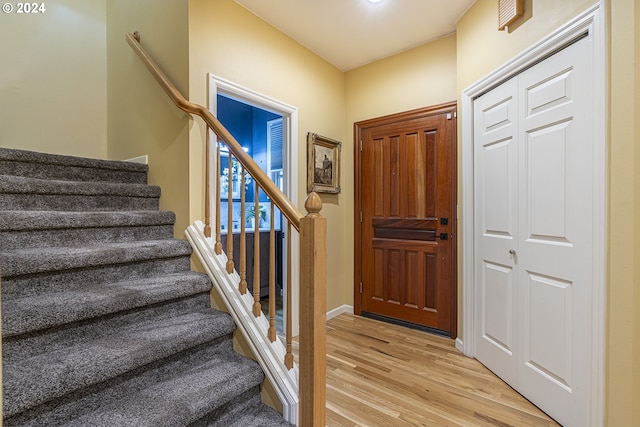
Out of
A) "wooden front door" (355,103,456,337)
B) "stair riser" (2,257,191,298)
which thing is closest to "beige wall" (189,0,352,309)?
"wooden front door" (355,103,456,337)

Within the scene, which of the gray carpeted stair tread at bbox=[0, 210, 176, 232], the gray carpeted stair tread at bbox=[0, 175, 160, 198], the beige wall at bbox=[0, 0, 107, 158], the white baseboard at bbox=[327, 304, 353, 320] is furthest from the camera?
the white baseboard at bbox=[327, 304, 353, 320]

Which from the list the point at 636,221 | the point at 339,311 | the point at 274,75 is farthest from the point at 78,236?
the point at 636,221

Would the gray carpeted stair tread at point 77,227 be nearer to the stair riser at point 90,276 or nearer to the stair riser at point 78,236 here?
the stair riser at point 78,236

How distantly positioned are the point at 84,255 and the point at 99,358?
1.84 feet

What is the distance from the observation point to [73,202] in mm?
1917

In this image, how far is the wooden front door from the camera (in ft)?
9.18

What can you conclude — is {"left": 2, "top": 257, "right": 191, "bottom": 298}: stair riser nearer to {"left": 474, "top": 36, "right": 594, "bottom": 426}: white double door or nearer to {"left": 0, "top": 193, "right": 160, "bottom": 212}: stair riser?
{"left": 0, "top": 193, "right": 160, "bottom": 212}: stair riser

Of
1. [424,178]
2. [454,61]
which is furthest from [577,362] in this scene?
[454,61]

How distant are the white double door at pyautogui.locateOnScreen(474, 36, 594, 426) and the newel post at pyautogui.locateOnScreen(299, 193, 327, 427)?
134 cm

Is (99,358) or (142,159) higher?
(142,159)

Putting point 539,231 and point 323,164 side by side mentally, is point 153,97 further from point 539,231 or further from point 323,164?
point 539,231

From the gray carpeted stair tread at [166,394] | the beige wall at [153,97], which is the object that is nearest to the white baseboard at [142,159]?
the beige wall at [153,97]

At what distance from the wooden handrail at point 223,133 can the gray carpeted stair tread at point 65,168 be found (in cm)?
67

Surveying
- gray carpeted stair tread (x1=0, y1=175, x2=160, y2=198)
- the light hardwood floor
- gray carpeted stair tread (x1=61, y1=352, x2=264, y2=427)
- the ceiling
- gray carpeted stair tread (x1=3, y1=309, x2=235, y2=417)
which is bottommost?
the light hardwood floor
